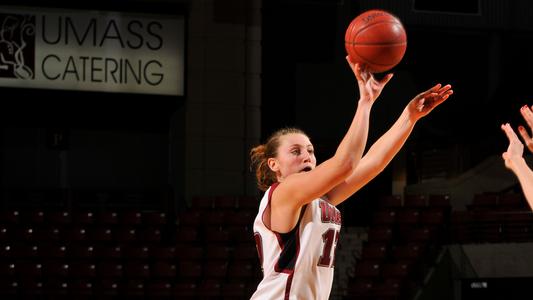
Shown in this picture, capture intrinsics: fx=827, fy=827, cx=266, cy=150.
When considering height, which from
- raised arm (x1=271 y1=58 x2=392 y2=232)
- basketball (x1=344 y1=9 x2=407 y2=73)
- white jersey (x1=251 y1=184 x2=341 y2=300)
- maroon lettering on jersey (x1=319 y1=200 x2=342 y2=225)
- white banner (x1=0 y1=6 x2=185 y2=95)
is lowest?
white jersey (x1=251 y1=184 x2=341 y2=300)

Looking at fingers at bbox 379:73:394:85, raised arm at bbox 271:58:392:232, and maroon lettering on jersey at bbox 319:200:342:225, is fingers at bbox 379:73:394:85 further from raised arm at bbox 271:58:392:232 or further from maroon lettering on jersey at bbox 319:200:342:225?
maroon lettering on jersey at bbox 319:200:342:225

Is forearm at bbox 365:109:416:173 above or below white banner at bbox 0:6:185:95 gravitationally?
below

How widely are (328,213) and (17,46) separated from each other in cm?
1093

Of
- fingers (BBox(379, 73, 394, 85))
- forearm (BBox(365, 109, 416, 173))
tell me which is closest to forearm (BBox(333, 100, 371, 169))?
fingers (BBox(379, 73, 394, 85))

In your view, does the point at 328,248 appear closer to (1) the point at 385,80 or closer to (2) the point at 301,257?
(2) the point at 301,257

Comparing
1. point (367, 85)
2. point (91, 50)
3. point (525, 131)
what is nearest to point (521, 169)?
point (525, 131)

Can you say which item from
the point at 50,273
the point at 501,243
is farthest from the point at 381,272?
the point at 50,273

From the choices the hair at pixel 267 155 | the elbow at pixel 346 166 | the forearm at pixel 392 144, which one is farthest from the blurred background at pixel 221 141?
the elbow at pixel 346 166

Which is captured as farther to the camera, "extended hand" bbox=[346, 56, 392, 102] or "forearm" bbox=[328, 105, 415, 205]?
"forearm" bbox=[328, 105, 415, 205]

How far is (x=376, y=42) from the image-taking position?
11.6 ft

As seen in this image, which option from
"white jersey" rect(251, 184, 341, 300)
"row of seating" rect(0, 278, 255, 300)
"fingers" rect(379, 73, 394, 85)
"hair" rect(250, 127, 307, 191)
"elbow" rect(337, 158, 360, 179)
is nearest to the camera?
"elbow" rect(337, 158, 360, 179)

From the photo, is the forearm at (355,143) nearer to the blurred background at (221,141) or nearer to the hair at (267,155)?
the hair at (267,155)

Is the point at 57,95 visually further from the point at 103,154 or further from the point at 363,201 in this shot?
the point at 363,201

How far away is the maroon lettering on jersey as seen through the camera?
11.1 ft
